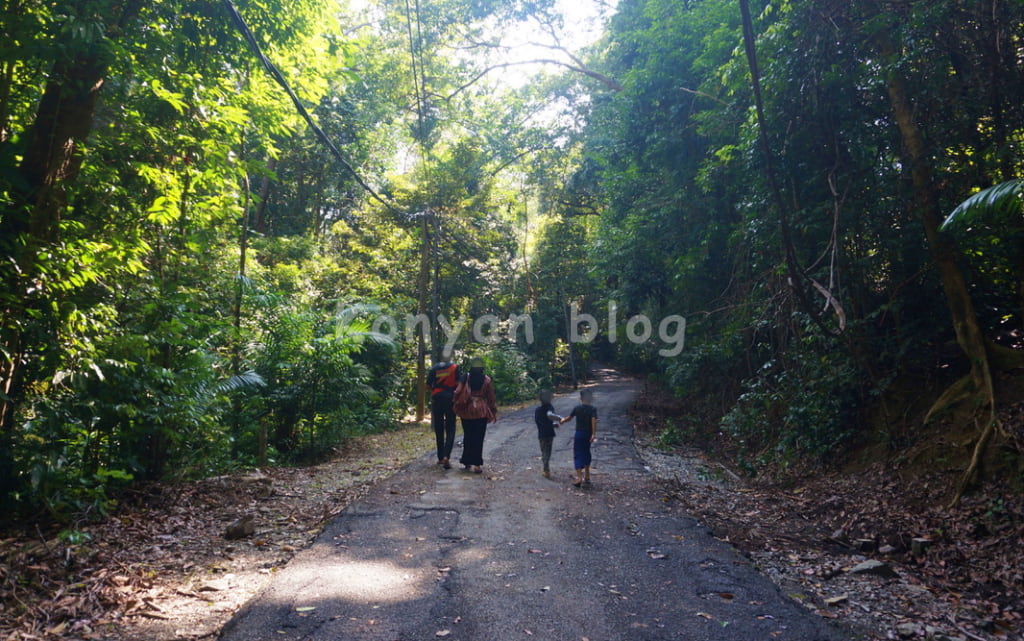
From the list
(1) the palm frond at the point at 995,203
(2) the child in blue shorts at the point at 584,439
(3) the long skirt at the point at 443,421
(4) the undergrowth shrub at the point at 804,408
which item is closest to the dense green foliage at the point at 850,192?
(4) the undergrowth shrub at the point at 804,408

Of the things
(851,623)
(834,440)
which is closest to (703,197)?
(834,440)

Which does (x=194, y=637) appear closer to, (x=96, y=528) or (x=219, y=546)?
(x=219, y=546)

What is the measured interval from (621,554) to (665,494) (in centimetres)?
303

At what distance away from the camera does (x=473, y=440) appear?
32.0 ft

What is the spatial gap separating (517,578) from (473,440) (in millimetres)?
4664

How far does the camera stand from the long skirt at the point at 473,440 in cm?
969

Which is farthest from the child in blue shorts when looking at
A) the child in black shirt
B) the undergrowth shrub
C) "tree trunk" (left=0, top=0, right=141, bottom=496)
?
"tree trunk" (left=0, top=0, right=141, bottom=496)

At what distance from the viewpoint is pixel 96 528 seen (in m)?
5.91

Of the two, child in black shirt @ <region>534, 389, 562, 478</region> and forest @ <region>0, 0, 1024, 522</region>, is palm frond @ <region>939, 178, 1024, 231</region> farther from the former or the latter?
child in black shirt @ <region>534, 389, 562, 478</region>

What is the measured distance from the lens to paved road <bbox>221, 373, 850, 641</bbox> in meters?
4.18

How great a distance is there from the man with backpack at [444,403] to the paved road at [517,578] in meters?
1.68

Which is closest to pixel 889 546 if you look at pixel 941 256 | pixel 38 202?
pixel 941 256

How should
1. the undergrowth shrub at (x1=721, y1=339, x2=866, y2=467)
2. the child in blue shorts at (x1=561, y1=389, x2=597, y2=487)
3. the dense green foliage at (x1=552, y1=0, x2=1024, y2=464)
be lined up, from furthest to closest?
the undergrowth shrub at (x1=721, y1=339, x2=866, y2=467) → the child in blue shorts at (x1=561, y1=389, x2=597, y2=487) → the dense green foliage at (x1=552, y1=0, x2=1024, y2=464)

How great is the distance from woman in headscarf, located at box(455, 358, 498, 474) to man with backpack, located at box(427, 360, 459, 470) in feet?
0.58
